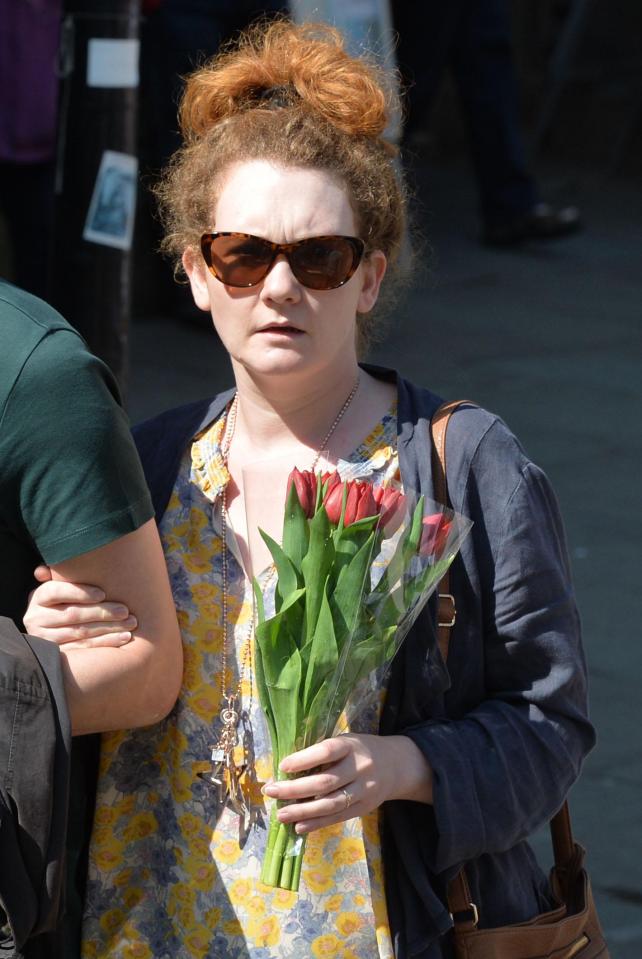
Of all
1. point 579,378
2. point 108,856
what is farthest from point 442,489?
point 579,378

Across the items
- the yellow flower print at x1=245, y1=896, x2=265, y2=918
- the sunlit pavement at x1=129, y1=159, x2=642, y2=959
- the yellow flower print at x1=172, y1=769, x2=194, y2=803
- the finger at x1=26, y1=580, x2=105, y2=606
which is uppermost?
the finger at x1=26, y1=580, x2=105, y2=606

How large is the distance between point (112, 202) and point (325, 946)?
7.80 ft

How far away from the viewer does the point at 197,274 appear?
2.40 meters

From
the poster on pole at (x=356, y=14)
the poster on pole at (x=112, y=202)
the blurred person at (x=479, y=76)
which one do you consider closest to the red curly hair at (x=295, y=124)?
the poster on pole at (x=112, y=202)

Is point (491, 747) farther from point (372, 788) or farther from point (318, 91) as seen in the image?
point (318, 91)

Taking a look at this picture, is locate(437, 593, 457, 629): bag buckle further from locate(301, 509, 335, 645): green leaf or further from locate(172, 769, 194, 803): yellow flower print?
Result: locate(172, 769, 194, 803): yellow flower print

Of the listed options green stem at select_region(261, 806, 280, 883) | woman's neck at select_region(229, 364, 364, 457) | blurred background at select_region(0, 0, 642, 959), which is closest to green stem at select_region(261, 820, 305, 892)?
green stem at select_region(261, 806, 280, 883)

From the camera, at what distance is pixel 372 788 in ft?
6.67

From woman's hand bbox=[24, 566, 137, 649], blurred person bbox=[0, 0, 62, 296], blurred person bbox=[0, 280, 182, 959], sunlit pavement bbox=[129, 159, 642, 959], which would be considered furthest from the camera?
blurred person bbox=[0, 0, 62, 296]

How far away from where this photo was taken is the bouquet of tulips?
6.43 ft

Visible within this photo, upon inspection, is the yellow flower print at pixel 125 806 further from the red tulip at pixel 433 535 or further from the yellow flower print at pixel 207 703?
the red tulip at pixel 433 535

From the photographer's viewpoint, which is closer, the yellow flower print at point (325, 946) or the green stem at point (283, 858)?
the green stem at point (283, 858)

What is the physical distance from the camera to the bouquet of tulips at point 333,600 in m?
1.96

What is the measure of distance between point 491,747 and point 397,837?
0.58 feet
